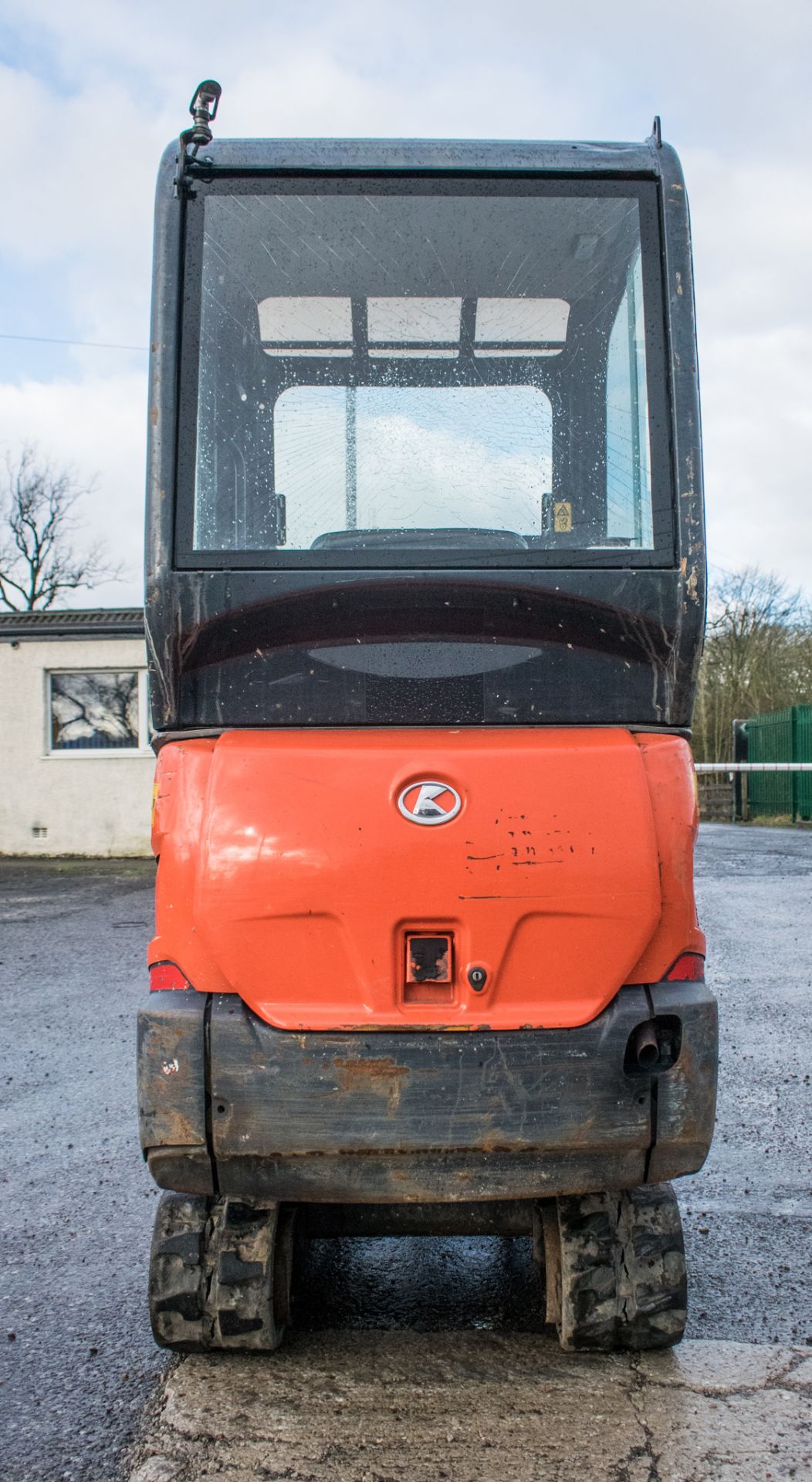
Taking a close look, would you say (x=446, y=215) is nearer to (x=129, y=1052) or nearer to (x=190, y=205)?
(x=190, y=205)

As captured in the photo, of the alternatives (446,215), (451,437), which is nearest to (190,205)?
(446,215)

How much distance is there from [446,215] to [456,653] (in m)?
1.11

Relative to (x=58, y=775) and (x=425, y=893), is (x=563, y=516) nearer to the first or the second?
(x=425, y=893)

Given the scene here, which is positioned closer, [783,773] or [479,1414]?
[479,1414]

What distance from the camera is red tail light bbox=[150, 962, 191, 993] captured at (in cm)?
270

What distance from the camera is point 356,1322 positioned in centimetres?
330

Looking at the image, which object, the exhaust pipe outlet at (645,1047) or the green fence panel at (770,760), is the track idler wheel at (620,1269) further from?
the green fence panel at (770,760)

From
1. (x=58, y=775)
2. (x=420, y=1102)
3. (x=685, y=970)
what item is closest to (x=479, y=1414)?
(x=420, y=1102)

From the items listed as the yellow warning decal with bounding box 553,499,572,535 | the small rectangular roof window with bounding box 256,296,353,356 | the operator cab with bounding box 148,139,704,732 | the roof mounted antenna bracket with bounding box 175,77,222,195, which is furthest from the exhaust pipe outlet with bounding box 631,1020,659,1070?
the roof mounted antenna bracket with bounding box 175,77,222,195

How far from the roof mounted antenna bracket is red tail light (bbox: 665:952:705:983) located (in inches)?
86.7

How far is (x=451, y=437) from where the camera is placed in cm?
303

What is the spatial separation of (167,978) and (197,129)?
2054 millimetres

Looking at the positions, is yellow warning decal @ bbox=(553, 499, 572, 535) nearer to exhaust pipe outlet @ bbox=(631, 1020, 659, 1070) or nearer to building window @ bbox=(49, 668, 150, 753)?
exhaust pipe outlet @ bbox=(631, 1020, 659, 1070)

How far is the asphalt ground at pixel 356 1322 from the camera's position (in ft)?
8.73
